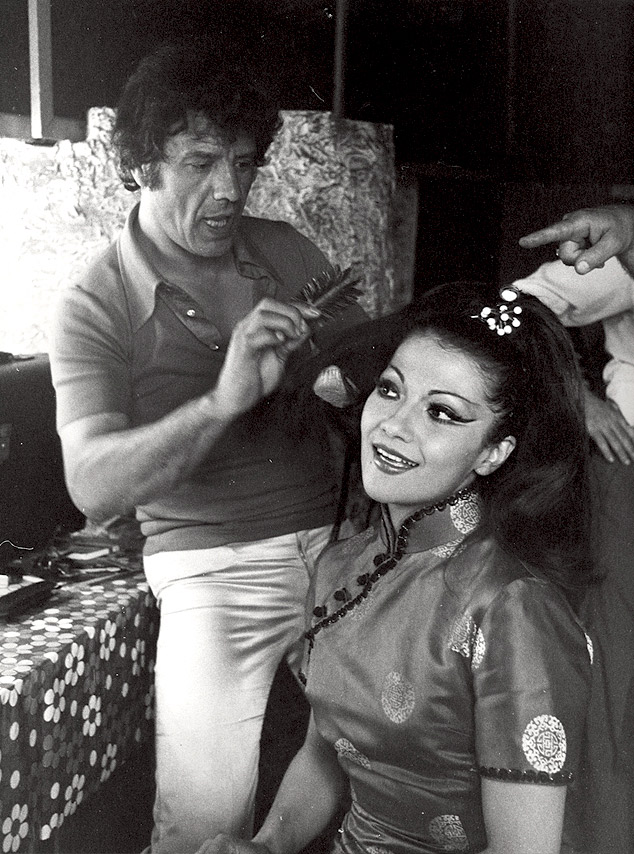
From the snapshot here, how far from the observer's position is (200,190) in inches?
45.8

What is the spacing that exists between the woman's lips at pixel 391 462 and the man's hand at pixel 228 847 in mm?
492

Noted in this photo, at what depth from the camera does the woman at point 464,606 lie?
1.01 m

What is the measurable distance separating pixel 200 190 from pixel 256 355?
0.70 ft

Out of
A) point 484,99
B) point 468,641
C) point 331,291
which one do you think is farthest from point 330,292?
point 468,641

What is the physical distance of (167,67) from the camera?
1143 mm

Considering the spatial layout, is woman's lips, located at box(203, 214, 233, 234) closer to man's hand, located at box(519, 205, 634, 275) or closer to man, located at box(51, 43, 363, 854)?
man, located at box(51, 43, 363, 854)

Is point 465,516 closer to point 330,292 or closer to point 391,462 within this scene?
point 391,462

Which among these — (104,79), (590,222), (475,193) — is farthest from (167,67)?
(590,222)

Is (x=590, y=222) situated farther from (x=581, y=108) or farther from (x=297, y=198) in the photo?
(x=297, y=198)

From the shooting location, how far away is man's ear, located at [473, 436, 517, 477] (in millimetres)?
1091

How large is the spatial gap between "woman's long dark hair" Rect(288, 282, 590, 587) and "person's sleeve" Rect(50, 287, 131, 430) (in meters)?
0.32

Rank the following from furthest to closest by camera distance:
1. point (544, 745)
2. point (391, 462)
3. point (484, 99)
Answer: point (484, 99) < point (391, 462) < point (544, 745)

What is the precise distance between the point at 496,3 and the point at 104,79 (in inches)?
21.8

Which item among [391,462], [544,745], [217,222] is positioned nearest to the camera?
[544,745]
